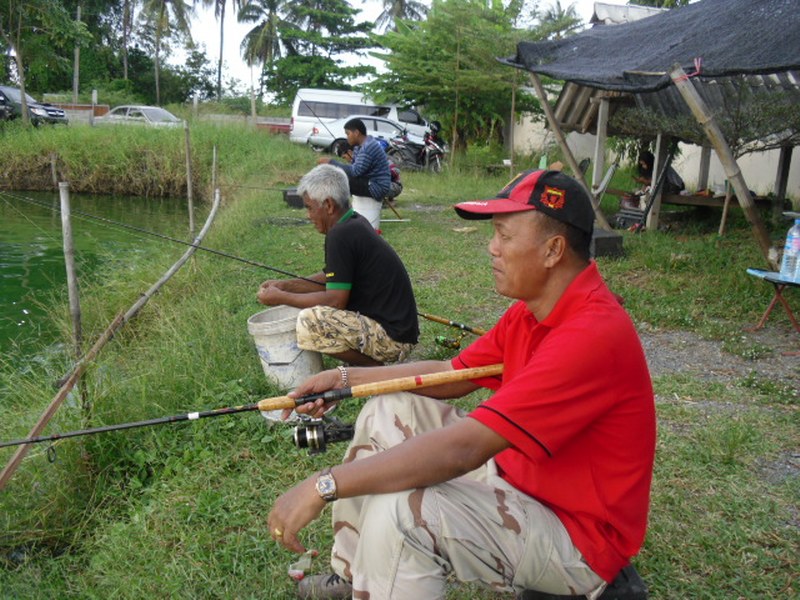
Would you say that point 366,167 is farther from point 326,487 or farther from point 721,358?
point 326,487

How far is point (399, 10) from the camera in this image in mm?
41500

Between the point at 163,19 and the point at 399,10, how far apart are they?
13666 mm

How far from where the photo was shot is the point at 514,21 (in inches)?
720

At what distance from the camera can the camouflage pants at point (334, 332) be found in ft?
13.3

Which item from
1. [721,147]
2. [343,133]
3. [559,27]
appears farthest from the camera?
[343,133]

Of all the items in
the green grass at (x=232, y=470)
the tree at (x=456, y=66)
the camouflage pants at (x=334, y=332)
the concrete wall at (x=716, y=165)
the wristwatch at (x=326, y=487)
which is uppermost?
the tree at (x=456, y=66)

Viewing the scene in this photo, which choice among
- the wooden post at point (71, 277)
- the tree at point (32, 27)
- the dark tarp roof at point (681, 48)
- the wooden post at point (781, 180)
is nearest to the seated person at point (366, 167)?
the dark tarp roof at point (681, 48)

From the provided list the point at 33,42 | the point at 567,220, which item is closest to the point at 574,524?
the point at 567,220

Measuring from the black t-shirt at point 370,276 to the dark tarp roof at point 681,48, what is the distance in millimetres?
2976

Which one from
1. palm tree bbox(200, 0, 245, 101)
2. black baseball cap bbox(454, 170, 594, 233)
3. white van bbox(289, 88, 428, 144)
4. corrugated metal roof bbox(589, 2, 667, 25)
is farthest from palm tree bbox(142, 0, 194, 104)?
black baseball cap bbox(454, 170, 594, 233)

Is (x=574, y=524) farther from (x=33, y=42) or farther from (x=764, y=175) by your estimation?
(x=33, y=42)

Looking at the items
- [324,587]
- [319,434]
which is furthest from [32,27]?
[324,587]

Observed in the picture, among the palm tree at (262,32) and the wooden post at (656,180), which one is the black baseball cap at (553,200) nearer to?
the wooden post at (656,180)

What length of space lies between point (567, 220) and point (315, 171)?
259 cm
